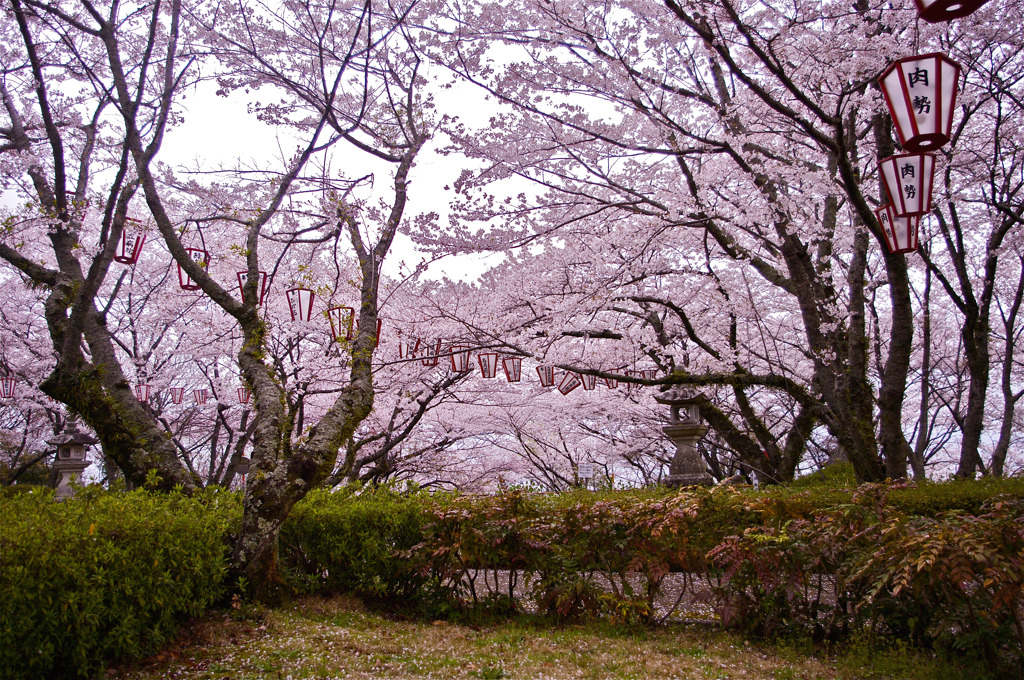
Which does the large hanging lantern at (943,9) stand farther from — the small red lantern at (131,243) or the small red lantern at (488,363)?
the small red lantern at (488,363)

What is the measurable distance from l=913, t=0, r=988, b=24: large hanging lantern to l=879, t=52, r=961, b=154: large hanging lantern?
113 cm

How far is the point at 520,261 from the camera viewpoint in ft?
35.2

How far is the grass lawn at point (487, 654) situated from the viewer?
3545 mm

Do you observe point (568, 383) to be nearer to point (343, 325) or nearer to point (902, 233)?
point (343, 325)

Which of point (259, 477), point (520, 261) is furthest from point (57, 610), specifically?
point (520, 261)

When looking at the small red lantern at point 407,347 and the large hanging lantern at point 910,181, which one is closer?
the large hanging lantern at point 910,181

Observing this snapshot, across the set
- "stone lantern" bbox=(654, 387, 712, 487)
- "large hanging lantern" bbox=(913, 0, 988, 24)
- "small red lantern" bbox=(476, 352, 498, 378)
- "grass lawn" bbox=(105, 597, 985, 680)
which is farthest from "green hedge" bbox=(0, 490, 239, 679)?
"stone lantern" bbox=(654, 387, 712, 487)

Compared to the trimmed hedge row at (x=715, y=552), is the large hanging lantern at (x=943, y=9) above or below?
above

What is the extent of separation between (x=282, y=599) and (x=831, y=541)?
3.77m

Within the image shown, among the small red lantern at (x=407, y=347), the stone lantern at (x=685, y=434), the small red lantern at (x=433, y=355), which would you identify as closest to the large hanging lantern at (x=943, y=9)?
the small red lantern at (x=433, y=355)

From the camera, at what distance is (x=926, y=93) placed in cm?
365

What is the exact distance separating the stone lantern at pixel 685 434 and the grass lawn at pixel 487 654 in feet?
13.6

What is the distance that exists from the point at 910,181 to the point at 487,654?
4162 millimetres

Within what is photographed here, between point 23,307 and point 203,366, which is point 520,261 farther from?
point 23,307
